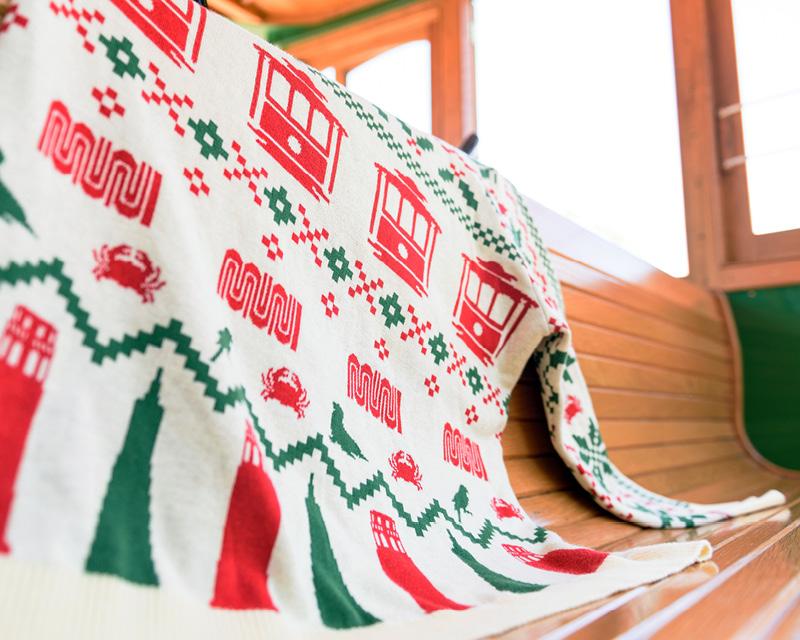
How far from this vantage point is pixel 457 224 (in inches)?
39.0

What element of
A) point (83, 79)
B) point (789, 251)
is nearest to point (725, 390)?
point (789, 251)

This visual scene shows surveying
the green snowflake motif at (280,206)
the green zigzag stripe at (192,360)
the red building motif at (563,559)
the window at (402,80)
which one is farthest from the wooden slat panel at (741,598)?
the window at (402,80)

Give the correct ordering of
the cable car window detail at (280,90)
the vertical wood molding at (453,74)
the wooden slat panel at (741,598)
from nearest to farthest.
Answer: the wooden slat panel at (741,598) → the cable car window detail at (280,90) → the vertical wood molding at (453,74)

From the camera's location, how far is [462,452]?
88 centimetres

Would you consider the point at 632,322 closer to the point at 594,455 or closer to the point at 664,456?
the point at 664,456

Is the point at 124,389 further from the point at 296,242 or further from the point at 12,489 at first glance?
the point at 296,242

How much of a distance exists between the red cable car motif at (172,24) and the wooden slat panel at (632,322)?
921mm

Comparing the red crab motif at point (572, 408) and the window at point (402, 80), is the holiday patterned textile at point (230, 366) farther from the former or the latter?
the window at point (402, 80)

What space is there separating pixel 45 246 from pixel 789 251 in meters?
2.29

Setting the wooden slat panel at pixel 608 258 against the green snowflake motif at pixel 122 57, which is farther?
the wooden slat panel at pixel 608 258

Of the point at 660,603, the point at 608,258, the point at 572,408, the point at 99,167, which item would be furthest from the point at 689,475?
the point at 99,167

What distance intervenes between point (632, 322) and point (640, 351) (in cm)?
7

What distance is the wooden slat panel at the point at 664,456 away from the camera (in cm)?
147

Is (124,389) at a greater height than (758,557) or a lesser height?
greater
